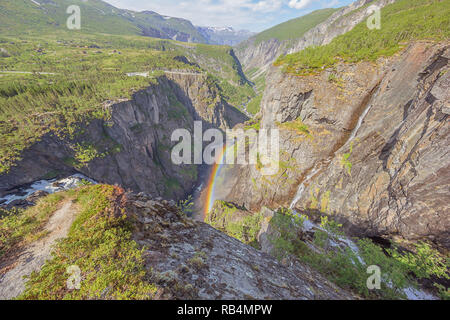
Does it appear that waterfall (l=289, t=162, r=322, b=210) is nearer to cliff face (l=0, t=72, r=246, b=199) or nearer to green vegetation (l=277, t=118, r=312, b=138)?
green vegetation (l=277, t=118, r=312, b=138)

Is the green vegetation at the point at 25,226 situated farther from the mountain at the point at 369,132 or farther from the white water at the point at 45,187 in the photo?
the mountain at the point at 369,132

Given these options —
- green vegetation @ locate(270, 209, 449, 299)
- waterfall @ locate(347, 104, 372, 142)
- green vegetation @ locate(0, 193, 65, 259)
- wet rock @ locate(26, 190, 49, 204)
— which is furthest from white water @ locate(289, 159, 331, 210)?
wet rock @ locate(26, 190, 49, 204)

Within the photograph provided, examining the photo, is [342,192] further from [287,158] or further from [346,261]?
[346,261]

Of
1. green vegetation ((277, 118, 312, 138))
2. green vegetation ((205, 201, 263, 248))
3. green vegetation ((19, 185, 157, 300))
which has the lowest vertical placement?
green vegetation ((205, 201, 263, 248))

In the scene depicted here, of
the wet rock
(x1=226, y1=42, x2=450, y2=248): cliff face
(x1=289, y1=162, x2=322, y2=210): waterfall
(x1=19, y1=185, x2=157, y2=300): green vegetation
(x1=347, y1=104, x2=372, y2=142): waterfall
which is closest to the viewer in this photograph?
(x1=19, y1=185, x2=157, y2=300): green vegetation

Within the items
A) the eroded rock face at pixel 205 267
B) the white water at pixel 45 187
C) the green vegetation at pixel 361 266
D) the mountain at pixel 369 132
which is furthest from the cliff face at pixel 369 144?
the white water at pixel 45 187

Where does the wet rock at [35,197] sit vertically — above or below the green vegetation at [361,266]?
above
